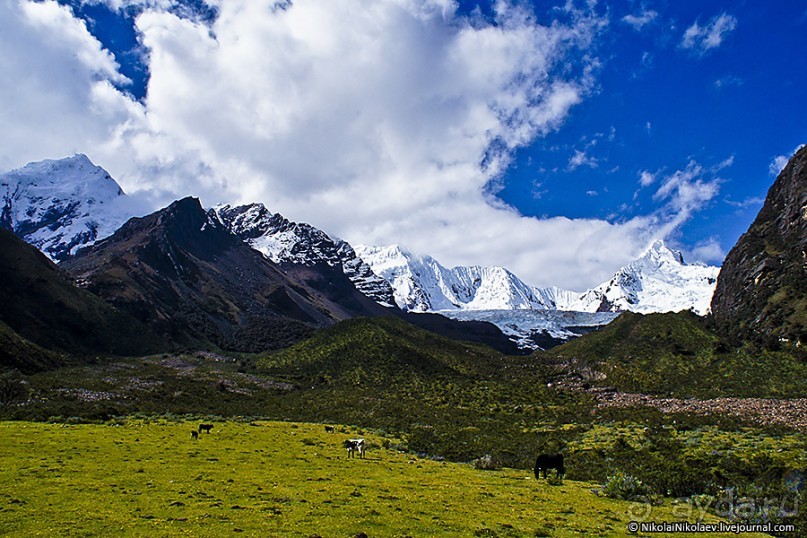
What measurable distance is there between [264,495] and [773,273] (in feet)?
460

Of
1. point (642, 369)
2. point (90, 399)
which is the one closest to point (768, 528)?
point (90, 399)

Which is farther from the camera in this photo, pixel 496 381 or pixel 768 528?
pixel 496 381

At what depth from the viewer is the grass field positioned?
17.0 m

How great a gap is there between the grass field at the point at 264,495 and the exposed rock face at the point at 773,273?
93.4 metres

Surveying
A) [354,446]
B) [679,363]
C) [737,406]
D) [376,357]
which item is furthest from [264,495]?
[376,357]

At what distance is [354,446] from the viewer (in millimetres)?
37750

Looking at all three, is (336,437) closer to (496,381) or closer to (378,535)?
(378,535)

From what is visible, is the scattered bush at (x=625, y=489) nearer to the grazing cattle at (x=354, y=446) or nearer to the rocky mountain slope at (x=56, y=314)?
the grazing cattle at (x=354, y=446)

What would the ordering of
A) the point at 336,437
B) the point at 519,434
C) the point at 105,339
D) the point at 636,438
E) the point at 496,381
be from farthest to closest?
1. the point at 105,339
2. the point at 496,381
3. the point at 519,434
4. the point at 336,437
5. the point at 636,438

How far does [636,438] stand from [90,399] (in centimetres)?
6661

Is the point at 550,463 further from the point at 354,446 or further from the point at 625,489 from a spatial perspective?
the point at 354,446

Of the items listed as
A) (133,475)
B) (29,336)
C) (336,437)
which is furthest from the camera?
(29,336)

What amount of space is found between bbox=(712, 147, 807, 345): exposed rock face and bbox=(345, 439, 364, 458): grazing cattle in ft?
305

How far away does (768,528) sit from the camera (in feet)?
65.3
